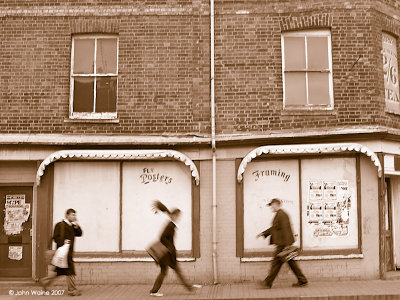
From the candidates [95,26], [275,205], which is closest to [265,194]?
[275,205]

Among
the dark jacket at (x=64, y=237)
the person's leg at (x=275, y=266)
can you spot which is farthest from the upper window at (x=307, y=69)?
the dark jacket at (x=64, y=237)

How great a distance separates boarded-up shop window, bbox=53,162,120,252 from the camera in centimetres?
1234

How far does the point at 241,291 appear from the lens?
11.0 m

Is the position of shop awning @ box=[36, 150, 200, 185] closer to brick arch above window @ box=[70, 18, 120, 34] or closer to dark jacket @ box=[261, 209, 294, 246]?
dark jacket @ box=[261, 209, 294, 246]

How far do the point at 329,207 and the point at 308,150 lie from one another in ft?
4.72

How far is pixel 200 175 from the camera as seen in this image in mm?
12344

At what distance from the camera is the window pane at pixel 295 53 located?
42.0 feet

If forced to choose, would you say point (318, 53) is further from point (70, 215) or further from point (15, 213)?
point (15, 213)

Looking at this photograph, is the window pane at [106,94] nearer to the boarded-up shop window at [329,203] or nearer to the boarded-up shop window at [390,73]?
the boarded-up shop window at [329,203]

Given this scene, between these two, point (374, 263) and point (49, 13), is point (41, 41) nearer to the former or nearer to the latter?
point (49, 13)

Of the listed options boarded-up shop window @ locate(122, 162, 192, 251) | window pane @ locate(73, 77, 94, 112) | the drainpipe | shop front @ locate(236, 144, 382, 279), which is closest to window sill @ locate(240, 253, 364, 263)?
shop front @ locate(236, 144, 382, 279)

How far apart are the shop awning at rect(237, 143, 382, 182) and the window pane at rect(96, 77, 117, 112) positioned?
3.49 meters

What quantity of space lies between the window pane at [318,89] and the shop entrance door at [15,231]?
7123 millimetres

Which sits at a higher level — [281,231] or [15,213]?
[15,213]
